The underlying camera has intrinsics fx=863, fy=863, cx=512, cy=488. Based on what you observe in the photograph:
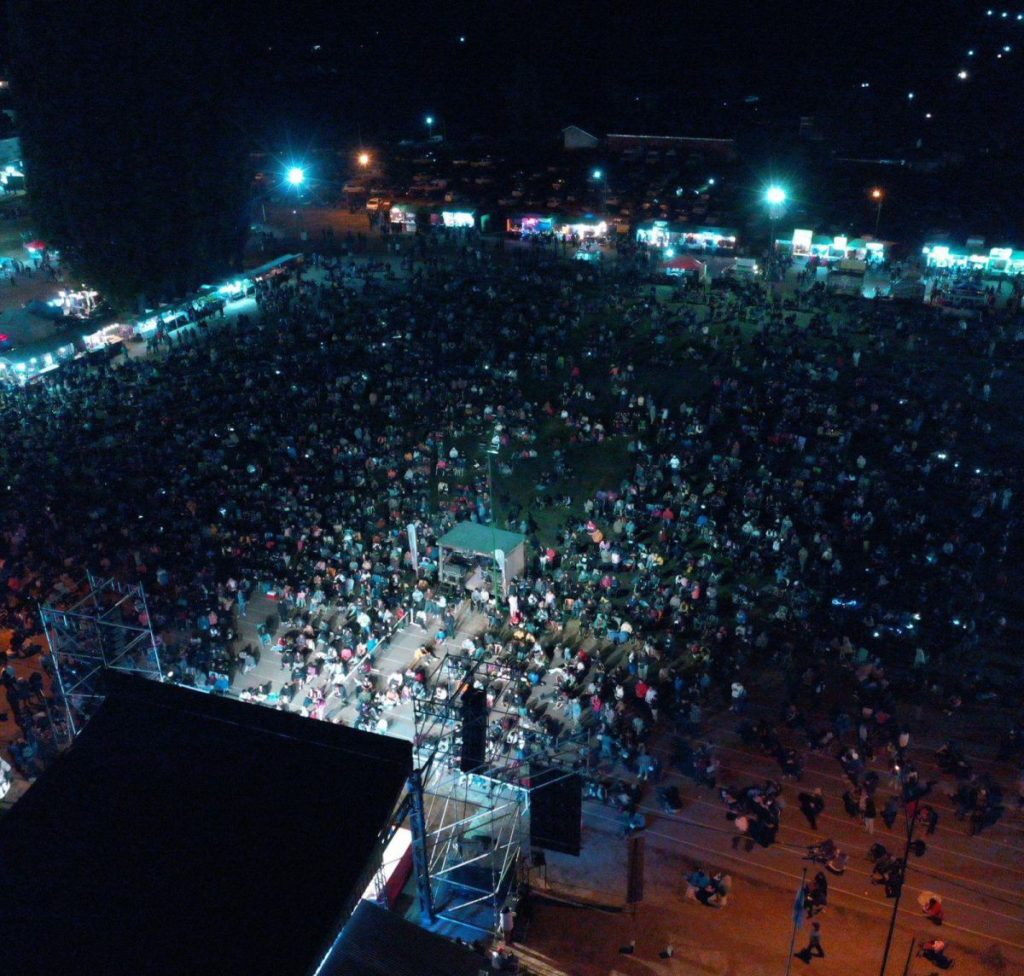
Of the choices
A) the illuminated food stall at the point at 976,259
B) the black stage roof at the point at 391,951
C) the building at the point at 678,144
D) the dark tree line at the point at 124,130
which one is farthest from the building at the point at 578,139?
the black stage roof at the point at 391,951

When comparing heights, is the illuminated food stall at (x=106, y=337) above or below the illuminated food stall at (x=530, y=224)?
below

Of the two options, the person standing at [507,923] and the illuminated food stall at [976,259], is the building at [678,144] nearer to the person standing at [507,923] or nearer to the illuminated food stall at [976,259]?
the illuminated food stall at [976,259]

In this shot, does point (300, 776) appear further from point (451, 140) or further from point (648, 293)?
point (451, 140)

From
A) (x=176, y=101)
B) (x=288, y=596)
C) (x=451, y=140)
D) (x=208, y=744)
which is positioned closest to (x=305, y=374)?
(x=288, y=596)

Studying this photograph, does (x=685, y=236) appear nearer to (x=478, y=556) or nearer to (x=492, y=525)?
(x=492, y=525)

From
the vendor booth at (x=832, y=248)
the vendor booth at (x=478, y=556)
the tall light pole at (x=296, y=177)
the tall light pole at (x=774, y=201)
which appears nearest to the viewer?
the vendor booth at (x=478, y=556)

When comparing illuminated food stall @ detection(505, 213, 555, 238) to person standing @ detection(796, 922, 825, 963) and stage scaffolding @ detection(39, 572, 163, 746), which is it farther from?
person standing @ detection(796, 922, 825, 963)
